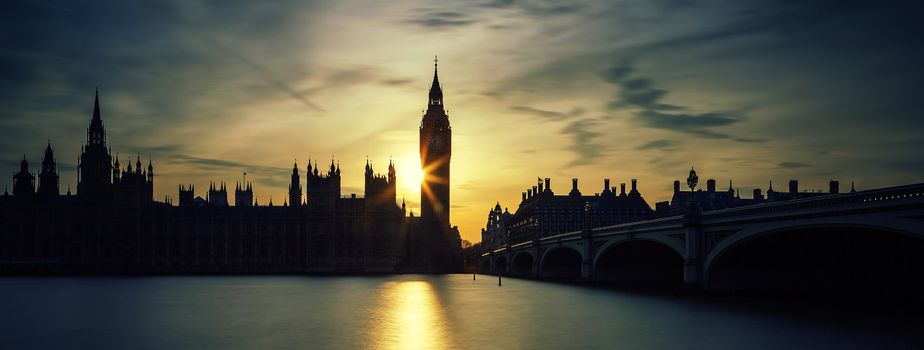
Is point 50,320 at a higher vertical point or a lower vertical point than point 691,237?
lower

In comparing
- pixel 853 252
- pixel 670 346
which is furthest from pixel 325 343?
pixel 853 252

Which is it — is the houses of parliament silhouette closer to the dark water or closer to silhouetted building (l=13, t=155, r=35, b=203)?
silhouetted building (l=13, t=155, r=35, b=203)

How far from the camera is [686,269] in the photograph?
198 feet

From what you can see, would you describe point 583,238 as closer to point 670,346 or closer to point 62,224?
point 670,346

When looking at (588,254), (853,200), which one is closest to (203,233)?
(588,254)

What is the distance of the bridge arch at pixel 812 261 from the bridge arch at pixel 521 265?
73996 mm

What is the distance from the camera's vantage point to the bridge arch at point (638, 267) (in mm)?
85125

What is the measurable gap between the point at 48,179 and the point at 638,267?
12531 centimetres

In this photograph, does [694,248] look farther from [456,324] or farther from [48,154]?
[48,154]

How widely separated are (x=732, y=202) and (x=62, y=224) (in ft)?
401

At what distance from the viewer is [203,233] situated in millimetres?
166500

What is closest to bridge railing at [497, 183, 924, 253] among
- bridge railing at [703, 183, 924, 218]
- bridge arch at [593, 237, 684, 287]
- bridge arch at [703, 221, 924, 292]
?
bridge railing at [703, 183, 924, 218]

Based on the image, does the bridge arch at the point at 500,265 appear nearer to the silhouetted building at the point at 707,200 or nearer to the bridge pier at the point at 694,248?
the silhouetted building at the point at 707,200

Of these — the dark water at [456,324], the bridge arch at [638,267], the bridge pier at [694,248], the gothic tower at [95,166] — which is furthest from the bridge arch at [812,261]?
the gothic tower at [95,166]
